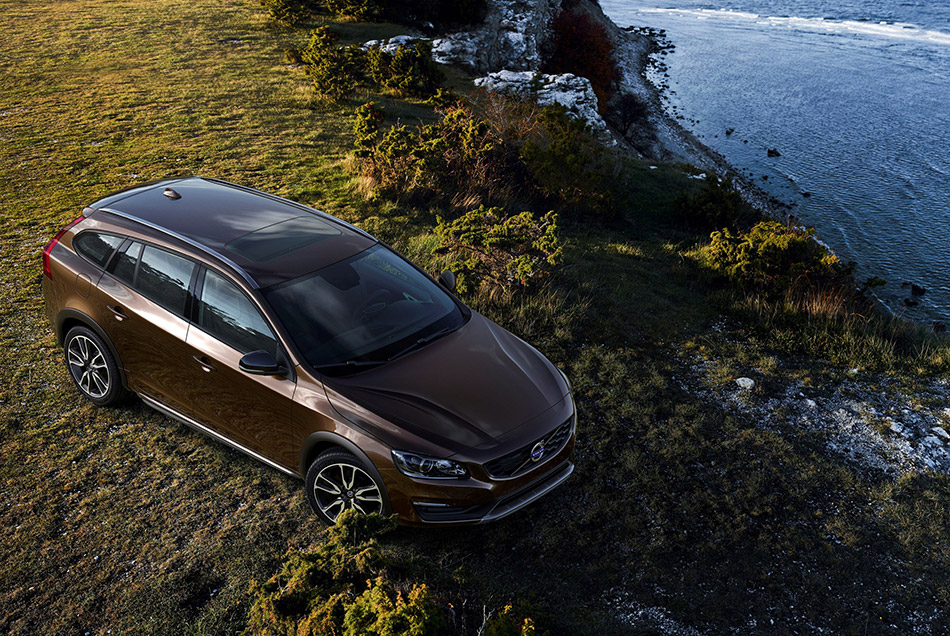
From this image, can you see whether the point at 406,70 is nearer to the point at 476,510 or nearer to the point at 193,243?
the point at 193,243

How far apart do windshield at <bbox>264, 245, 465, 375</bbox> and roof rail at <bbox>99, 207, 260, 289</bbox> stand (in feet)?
0.65

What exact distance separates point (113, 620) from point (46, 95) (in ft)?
54.3

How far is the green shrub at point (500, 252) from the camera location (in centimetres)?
845

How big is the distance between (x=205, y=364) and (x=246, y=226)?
Result: 1268 millimetres

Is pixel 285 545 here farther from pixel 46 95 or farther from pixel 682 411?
pixel 46 95

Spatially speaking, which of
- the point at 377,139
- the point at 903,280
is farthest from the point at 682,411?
the point at 903,280

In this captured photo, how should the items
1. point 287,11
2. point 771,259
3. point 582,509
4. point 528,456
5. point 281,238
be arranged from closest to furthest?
1. point 528,456
2. point 582,509
3. point 281,238
4. point 771,259
5. point 287,11

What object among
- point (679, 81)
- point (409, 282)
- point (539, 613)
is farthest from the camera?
point (679, 81)

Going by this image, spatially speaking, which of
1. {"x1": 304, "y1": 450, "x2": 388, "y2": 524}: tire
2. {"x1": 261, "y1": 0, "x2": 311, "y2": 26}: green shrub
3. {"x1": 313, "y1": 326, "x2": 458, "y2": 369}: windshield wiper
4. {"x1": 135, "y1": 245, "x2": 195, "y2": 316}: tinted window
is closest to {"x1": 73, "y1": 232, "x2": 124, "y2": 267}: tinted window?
{"x1": 135, "y1": 245, "x2": 195, "y2": 316}: tinted window

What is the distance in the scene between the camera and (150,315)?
5.02 m

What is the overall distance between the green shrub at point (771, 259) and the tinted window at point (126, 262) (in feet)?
27.8

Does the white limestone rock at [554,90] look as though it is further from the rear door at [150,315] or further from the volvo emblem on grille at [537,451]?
the volvo emblem on grille at [537,451]

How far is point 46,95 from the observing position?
15922 millimetres

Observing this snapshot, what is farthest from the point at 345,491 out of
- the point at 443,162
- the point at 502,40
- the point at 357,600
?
the point at 502,40
